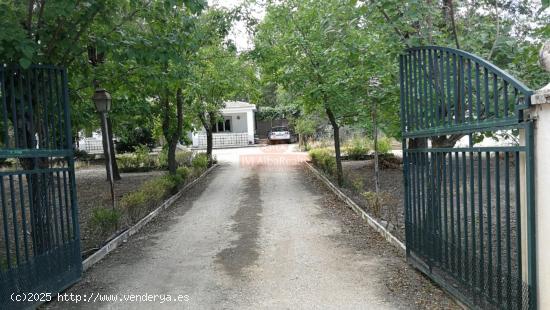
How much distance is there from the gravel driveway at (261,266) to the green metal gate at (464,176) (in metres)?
0.58

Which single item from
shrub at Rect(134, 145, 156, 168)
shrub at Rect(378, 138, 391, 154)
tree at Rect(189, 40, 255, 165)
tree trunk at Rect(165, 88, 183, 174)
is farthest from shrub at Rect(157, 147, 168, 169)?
shrub at Rect(378, 138, 391, 154)

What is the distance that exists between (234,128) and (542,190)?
137 feet

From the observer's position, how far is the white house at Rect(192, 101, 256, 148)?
40.8 metres

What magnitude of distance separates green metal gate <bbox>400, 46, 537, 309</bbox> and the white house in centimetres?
3400

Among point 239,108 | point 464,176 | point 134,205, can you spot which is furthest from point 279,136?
point 464,176

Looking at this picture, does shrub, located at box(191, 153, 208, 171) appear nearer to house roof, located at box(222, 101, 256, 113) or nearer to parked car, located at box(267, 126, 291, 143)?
parked car, located at box(267, 126, 291, 143)

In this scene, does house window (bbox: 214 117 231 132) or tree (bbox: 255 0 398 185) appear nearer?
tree (bbox: 255 0 398 185)

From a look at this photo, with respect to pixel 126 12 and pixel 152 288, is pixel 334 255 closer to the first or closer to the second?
pixel 152 288

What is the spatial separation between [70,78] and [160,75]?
1636 millimetres

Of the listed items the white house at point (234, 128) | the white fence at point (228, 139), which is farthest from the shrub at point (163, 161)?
the white fence at point (228, 139)

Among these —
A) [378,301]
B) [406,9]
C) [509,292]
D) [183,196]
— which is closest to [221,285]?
[378,301]

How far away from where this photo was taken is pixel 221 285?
540cm

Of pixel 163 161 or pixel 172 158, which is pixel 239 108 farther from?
pixel 172 158

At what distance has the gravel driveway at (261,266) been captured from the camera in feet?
16.0
